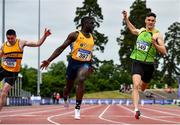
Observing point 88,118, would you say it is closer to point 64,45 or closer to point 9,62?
point 64,45

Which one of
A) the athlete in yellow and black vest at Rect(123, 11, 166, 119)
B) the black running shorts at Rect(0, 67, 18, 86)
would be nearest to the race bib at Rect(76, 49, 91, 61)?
the athlete in yellow and black vest at Rect(123, 11, 166, 119)

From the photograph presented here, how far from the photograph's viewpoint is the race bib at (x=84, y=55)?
1341 centimetres

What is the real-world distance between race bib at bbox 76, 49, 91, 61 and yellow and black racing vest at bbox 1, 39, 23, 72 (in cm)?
130

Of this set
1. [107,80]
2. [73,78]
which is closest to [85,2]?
[107,80]

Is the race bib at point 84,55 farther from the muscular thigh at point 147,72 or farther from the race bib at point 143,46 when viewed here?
the muscular thigh at point 147,72

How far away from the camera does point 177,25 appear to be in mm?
136250

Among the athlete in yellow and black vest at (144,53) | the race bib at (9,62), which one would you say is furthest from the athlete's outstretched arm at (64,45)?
the athlete in yellow and black vest at (144,53)

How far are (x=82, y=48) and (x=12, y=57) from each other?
1553mm

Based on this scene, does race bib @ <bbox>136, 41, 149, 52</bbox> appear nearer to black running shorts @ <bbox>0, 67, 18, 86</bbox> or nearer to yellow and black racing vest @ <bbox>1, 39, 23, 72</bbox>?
yellow and black racing vest @ <bbox>1, 39, 23, 72</bbox>

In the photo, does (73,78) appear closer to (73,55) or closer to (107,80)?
(73,55)

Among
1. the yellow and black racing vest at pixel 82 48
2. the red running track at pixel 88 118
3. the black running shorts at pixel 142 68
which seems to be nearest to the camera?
the red running track at pixel 88 118

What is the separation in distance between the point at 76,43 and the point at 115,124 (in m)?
2.30

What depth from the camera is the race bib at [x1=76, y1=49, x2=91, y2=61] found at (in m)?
13.4

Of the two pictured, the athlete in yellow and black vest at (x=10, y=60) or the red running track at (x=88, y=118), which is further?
the athlete in yellow and black vest at (x=10, y=60)
